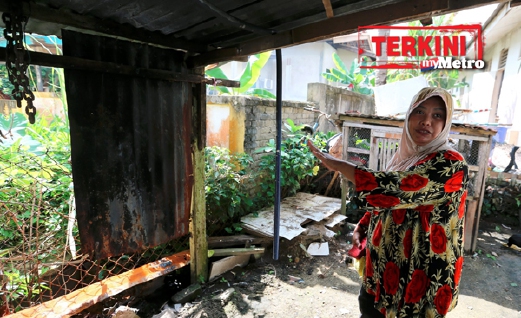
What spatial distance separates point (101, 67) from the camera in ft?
6.25

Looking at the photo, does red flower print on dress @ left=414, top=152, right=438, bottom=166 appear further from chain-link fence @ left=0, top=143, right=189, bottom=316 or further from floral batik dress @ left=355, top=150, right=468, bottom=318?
chain-link fence @ left=0, top=143, right=189, bottom=316

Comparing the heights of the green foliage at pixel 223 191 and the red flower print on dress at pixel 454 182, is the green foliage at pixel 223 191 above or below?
below

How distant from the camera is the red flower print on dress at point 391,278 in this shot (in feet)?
5.22

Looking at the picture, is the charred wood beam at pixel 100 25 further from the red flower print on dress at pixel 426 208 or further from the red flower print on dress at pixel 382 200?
the red flower print on dress at pixel 426 208

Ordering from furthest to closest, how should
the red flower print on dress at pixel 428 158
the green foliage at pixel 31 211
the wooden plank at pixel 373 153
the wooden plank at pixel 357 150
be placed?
1. the wooden plank at pixel 357 150
2. the wooden plank at pixel 373 153
3. the green foliage at pixel 31 211
4. the red flower print on dress at pixel 428 158

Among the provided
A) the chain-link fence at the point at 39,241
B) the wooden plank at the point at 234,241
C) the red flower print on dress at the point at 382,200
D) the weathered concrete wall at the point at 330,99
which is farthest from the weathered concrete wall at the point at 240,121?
the red flower print on dress at the point at 382,200

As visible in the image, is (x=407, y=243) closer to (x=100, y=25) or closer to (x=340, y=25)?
(x=340, y=25)

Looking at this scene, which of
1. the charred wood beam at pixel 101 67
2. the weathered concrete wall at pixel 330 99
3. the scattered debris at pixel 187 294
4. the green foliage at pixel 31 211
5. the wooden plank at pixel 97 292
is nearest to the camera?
the charred wood beam at pixel 101 67

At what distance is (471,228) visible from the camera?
14.8 feet

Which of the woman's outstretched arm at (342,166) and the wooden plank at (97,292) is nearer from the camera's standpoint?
the woman's outstretched arm at (342,166)

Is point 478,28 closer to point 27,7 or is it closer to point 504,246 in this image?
point 504,246

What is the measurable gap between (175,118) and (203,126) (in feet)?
1.12

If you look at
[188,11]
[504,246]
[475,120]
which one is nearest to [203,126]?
[188,11]

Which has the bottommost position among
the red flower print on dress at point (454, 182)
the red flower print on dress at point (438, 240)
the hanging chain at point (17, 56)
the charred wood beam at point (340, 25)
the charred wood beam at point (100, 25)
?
the red flower print on dress at point (438, 240)
